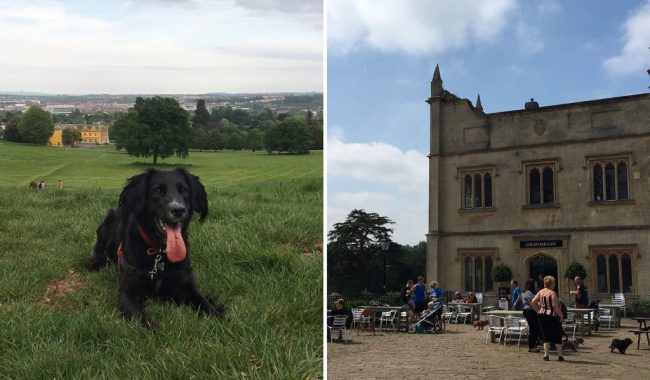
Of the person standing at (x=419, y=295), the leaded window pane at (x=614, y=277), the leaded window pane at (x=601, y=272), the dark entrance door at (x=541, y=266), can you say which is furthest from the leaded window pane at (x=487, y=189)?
the person standing at (x=419, y=295)

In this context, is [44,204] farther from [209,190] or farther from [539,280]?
[539,280]

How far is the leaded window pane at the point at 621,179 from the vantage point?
13.3 metres

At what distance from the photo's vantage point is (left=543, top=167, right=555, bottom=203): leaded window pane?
14430mm

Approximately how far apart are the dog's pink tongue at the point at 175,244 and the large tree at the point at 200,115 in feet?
2.23

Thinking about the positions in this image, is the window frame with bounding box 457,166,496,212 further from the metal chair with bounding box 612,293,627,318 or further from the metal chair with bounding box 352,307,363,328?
the metal chair with bounding box 352,307,363,328

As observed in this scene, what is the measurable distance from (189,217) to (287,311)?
51 cm

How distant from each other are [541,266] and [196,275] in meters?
12.2

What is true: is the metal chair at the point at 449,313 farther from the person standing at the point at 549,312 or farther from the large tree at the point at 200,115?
the large tree at the point at 200,115

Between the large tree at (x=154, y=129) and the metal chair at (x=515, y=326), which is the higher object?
the large tree at (x=154, y=129)

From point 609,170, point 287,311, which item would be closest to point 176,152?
point 287,311

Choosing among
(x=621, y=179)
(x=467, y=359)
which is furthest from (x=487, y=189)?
(x=467, y=359)

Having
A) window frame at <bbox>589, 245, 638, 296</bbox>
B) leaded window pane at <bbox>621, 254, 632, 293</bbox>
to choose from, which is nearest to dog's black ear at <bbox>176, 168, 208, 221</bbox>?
window frame at <bbox>589, 245, 638, 296</bbox>

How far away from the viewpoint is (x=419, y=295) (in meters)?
9.00

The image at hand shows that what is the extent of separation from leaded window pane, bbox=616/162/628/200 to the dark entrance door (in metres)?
1.85
